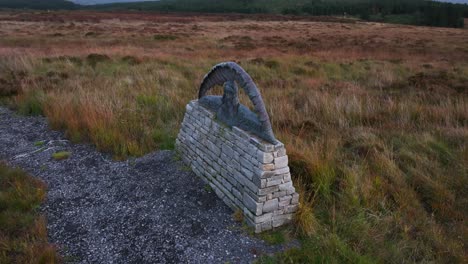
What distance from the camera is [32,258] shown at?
327 centimetres

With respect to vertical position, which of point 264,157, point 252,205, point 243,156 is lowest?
point 252,205

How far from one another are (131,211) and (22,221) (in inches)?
47.4

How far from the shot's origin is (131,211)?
13.9 feet

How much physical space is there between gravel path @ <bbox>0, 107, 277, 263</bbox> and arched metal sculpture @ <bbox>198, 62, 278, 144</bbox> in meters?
1.07

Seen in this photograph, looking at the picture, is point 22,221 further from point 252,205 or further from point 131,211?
point 252,205

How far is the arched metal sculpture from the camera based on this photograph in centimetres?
371

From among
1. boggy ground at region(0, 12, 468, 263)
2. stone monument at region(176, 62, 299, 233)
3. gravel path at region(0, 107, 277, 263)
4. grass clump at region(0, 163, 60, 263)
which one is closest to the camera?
grass clump at region(0, 163, 60, 263)

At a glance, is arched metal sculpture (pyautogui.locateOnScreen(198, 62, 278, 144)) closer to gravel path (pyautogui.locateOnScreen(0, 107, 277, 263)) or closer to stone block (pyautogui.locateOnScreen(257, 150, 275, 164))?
stone block (pyautogui.locateOnScreen(257, 150, 275, 164))

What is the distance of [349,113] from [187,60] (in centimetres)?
866

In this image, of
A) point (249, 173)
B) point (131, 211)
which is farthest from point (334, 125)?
point (131, 211)

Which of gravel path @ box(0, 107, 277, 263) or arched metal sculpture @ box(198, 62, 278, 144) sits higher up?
arched metal sculpture @ box(198, 62, 278, 144)

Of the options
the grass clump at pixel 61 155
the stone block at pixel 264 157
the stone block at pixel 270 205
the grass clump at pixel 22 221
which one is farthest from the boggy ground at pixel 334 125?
the grass clump at pixel 22 221

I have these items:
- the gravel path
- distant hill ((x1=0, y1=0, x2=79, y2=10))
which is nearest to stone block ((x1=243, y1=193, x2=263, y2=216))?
the gravel path

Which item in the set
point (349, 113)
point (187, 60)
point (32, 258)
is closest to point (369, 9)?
point (187, 60)
